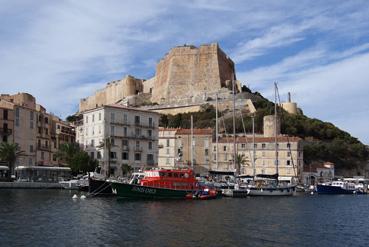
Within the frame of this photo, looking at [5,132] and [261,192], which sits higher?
[5,132]

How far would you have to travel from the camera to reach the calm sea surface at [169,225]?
2703 centimetres

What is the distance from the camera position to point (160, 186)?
51.7m

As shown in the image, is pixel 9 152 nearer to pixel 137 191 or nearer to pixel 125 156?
pixel 125 156

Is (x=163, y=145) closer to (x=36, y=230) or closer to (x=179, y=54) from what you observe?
(x=179, y=54)

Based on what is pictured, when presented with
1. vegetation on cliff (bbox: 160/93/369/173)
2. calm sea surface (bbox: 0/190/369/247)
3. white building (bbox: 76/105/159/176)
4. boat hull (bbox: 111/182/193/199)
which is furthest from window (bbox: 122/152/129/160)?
calm sea surface (bbox: 0/190/369/247)

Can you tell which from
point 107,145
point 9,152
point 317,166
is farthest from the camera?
point 317,166

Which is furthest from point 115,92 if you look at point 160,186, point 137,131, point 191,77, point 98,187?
point 160,186

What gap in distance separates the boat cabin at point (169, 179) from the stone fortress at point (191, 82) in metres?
72.8

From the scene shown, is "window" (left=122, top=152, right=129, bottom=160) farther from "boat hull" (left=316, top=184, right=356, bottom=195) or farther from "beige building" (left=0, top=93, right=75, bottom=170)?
"boat hull" (left=316, top=184, right=356, bottom=195)

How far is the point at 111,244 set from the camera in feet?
84.1

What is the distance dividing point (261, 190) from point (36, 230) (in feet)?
128

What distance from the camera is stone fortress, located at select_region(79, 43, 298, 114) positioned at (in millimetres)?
131375

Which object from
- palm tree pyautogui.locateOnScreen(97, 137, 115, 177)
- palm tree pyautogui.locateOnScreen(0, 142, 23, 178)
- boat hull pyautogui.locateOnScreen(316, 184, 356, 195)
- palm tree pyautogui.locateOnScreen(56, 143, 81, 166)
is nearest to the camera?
palm tree pyautogui.locateOnScreen(0, 142, 23, 178)

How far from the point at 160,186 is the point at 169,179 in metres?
1.18
